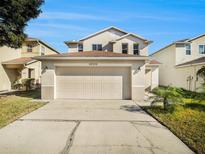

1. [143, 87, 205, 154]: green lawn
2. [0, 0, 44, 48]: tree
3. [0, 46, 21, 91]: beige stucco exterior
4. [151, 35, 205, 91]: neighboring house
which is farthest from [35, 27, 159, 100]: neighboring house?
[151, 35, 205, 91]: neighboring house

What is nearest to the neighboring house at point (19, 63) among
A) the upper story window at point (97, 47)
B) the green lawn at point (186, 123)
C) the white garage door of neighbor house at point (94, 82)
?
the upper story window at point (97, 47)

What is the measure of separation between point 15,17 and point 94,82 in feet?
22.1

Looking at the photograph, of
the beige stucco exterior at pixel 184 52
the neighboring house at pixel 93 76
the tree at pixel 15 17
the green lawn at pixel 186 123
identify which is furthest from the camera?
the beige stucco exterior at pixel 184 52

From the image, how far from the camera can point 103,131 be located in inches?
252

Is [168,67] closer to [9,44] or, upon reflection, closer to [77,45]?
[77,45]

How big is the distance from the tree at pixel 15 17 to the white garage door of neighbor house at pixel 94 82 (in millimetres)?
3577

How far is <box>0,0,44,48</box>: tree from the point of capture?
12.5 metres

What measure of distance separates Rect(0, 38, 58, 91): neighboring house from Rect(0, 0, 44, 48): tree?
556cm

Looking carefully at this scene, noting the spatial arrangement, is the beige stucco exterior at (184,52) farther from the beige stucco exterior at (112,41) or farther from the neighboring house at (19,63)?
the neighboring house at (19,63)

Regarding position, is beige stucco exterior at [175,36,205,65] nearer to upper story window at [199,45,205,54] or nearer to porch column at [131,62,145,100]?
upper story window at [199,45,205,54]

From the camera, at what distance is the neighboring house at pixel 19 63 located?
64.0 ft

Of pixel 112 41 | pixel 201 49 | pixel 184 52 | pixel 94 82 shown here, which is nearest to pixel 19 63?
pixel 94 82

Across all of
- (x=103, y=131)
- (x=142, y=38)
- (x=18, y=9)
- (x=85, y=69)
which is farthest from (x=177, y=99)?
(x=142, y=38)

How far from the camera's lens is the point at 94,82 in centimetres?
1377
